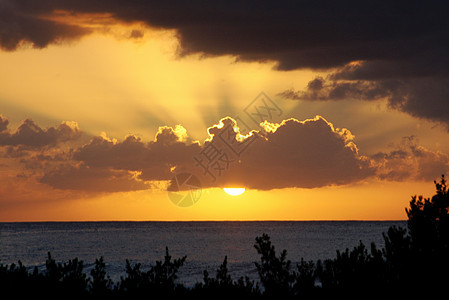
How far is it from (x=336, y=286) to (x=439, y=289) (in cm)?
224

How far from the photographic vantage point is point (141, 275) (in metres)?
13.1

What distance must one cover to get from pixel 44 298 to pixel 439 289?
28.5 ft

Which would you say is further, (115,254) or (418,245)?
(115,254)

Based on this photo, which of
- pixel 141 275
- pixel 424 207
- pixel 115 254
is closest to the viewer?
pixel 141 275

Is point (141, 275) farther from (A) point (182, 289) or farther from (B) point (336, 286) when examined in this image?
(B) point (336, 286)

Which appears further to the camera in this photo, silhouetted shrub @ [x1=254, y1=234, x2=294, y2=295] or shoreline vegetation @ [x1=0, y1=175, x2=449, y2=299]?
silhouetted shrub @ [x1=254, y1=234, x2=294, y2=295]

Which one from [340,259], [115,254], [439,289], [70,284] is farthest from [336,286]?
[115,254]

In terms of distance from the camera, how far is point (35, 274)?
504 inches

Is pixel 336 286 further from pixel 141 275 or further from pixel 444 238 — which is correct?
pixel 141 275

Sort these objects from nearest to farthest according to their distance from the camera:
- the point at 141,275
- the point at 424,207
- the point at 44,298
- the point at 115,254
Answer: the point at 44,298 → the point at 141,275 → the point at 424,207 → the point at 115,254

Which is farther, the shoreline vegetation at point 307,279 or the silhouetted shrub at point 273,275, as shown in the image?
the silhouetted shrub at point 273,275

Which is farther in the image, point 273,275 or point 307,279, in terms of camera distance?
point 273,275

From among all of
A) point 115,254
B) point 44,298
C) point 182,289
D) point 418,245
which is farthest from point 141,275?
point 115,254

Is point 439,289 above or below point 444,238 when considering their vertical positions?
below
